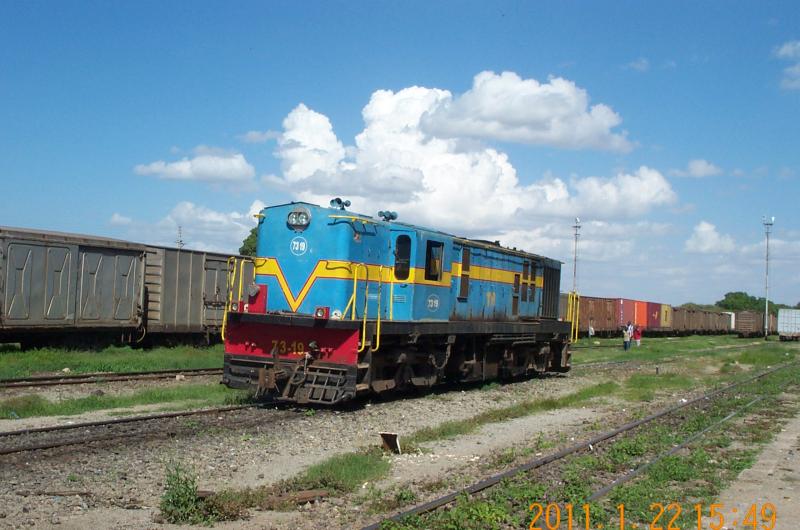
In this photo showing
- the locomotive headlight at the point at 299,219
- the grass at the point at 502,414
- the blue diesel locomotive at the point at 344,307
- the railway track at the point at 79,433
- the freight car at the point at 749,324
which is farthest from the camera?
the freight car at the point at 749,324

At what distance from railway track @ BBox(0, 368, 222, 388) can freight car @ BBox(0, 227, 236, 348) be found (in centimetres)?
183

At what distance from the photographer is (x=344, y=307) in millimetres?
12805

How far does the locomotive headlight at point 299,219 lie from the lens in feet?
42.8

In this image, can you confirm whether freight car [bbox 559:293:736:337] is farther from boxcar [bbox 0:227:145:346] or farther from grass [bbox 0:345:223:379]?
boxcar [bbox 0:227:145:346]

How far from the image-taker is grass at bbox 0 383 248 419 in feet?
38.5

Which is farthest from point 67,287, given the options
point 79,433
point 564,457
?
point 564,457

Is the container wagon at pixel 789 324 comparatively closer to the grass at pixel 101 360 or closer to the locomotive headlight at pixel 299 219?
the grass at pixel 101 360

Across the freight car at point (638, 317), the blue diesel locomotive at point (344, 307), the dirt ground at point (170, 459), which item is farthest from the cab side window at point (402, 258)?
the freight car at point (638, 317)

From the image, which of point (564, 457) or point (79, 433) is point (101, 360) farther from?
point (564, 457)
